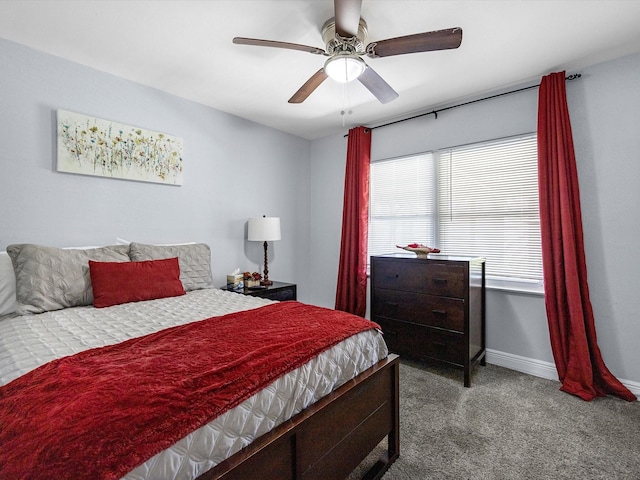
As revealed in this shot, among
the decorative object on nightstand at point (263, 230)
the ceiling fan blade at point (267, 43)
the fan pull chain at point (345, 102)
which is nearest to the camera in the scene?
the ceiling fan blade at point (267, 43)

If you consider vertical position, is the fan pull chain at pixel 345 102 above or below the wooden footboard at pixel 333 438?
above

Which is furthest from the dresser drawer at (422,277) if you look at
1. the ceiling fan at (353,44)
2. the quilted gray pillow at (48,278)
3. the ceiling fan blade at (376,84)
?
the quilted gray pillow at (48,278)

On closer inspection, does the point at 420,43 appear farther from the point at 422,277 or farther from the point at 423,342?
the point at 423,342

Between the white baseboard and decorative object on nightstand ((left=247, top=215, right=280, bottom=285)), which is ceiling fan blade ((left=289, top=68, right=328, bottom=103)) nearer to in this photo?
decorative object on nightstand ((left=247, top=215, right=280, bottom=285))

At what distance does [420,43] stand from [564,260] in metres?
1.91

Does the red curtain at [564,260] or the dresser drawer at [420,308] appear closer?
the red curtain at [564,260]

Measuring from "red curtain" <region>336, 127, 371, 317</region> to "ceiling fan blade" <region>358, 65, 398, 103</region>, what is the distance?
130 centimetres

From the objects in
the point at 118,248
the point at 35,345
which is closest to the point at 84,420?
the point at 35,345

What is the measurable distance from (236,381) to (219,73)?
2428 millimetres

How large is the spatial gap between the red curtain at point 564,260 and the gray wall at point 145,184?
8.75ft

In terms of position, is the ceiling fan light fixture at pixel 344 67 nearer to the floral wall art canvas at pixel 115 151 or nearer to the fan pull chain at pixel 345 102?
the fan pull chain at pixel 345 102

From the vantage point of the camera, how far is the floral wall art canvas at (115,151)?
2387 millimetres

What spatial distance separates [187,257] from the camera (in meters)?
2.73

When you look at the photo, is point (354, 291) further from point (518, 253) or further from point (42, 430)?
point (42, 430)
